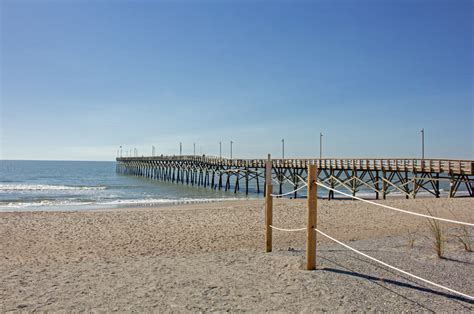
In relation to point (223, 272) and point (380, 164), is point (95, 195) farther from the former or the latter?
point (223, 272)

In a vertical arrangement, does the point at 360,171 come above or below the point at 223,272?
above

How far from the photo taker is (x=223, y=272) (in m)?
5.59

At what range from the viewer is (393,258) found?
5.97 metres

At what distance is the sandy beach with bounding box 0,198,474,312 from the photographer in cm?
422

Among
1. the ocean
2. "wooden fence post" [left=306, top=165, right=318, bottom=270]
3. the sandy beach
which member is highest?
"wooden fence post" [left=306, top=165, right=318, bottom=270]

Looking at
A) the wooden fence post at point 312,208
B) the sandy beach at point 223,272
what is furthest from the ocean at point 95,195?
the wooden fence post at point 312,208

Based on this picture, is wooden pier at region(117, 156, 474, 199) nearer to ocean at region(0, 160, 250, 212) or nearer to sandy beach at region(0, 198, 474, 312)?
ocean at region(0, 160, 250, 212)

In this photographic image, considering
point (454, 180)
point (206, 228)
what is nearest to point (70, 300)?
point (206, 228)

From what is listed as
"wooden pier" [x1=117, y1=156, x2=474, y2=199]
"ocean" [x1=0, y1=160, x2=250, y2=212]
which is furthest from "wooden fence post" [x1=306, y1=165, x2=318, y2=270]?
"ocean" [x1=0, y1=160, x2=250, y2=212]

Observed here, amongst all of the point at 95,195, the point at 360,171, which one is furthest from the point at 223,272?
the point at 95,195

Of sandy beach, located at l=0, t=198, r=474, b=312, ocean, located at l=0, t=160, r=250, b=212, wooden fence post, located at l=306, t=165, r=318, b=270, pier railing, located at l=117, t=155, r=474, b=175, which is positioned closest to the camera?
sandy beach, located at l=0, t=198, r=474, b=312

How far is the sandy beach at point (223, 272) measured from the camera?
13.9 ft

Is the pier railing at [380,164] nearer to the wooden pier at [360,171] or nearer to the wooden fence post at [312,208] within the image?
the wooden pier at [360,171]

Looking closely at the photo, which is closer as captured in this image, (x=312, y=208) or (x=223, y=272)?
(x=312, y=208)
